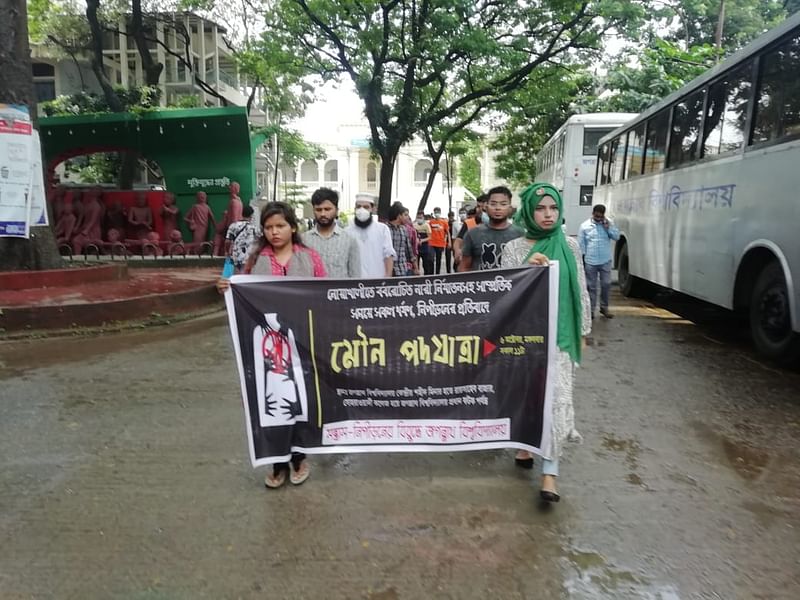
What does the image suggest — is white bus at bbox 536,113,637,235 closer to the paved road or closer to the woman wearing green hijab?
the paved road

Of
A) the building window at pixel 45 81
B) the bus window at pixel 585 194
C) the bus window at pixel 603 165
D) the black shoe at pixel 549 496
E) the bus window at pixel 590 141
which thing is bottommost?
the black shoe at pixel 549 496

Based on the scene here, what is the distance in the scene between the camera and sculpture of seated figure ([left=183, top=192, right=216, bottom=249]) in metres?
15.9

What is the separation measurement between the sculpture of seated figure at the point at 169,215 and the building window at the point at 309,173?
4941 cm

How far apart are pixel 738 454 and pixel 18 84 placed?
939cm

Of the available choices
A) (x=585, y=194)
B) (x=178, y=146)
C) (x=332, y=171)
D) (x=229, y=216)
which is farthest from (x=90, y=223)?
(x=332, y=171)

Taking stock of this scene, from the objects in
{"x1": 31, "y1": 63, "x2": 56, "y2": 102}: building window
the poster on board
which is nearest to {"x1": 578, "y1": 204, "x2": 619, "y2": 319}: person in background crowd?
the poster on board

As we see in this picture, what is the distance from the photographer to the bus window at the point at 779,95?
5582 millimetres

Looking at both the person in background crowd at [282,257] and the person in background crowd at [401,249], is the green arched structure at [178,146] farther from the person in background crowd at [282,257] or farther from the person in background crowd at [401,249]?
the person in background crowd at [282,257]

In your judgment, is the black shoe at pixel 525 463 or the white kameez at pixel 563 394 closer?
the white kameez at pixel 563 394

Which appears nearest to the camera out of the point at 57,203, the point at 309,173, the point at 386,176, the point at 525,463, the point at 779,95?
the point at 525,463

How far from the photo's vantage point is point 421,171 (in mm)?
63906

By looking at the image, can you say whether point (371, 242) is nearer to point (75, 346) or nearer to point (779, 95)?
point (75, 346)

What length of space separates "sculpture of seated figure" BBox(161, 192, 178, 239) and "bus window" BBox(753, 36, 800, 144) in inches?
548

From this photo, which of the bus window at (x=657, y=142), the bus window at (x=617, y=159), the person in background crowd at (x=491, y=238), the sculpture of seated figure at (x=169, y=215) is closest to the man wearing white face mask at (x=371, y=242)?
the person in background crowd at (x=491, y=238)
